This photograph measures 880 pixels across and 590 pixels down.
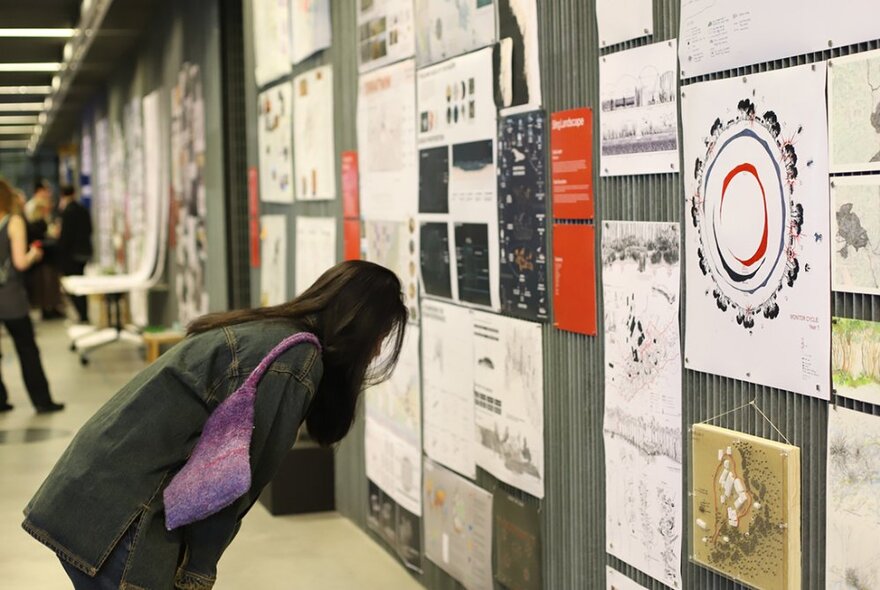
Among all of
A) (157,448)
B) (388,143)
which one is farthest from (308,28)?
(157,448)

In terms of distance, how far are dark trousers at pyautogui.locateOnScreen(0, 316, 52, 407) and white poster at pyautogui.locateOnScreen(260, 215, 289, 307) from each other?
242 cm

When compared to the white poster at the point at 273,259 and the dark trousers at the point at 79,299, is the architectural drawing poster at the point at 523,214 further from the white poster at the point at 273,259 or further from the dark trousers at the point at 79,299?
the dark trousers at the point at 79,299

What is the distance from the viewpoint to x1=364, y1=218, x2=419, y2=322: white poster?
4871 mm

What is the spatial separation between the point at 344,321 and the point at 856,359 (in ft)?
3.46

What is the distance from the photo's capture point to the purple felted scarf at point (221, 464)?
254 cm

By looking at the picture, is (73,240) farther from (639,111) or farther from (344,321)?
(344,321)

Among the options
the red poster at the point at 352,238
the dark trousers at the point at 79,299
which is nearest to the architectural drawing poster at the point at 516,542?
the red poster at the point at 352,238

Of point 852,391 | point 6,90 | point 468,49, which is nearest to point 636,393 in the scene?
point 852,391

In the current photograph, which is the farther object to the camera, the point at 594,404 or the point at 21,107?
the point at 21,107

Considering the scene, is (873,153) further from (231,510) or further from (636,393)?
(231,510)

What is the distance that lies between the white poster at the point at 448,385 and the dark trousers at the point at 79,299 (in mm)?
12582

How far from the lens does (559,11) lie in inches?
138

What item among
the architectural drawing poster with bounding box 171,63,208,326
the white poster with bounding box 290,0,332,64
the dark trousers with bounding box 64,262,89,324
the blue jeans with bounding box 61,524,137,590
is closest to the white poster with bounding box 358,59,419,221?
the white poster with bounding box 290,0,332,64

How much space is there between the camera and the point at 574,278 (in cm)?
346
